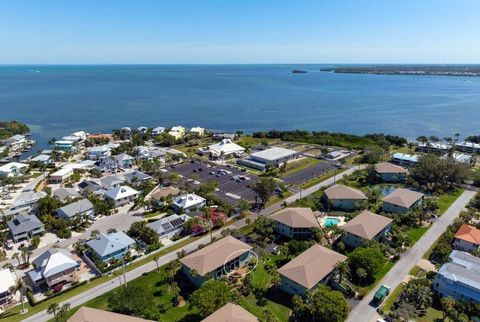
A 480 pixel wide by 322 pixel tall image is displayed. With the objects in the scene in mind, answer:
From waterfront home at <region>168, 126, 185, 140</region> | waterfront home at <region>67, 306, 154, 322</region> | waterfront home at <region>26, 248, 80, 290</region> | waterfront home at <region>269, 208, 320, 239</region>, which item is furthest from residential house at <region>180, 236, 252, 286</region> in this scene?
waterfront home at <region>168, 126, 185, 140</region>

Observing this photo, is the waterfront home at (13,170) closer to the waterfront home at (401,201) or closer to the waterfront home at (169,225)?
the waterfront home at (169,225)

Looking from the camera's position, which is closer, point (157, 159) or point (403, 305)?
point (403, 305)

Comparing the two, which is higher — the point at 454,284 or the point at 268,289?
the point at 454,284

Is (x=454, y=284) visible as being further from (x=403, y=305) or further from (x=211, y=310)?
(x=211, y=310)

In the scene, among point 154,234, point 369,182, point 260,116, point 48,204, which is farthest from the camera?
point 260,116

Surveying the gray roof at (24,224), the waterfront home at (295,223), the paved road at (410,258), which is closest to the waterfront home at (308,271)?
the paved road at (410,258)

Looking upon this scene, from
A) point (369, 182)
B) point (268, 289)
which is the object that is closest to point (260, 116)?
point (369, 182)

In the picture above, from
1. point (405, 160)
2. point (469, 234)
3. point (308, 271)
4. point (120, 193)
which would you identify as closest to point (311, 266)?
point (308, 271)
